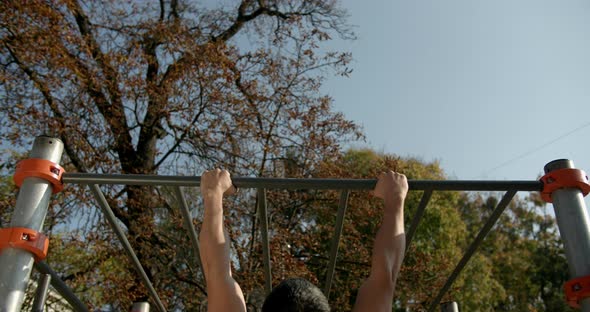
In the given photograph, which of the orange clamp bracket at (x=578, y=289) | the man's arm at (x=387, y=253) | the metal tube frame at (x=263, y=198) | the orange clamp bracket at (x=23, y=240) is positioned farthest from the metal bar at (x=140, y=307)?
the orange clamp bracket at (x=578, y=289)

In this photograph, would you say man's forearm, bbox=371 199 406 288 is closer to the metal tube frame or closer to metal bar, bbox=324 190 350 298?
the metal tube frame

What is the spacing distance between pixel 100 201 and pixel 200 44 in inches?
268

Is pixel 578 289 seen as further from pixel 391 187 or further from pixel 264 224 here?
pixel 264 224

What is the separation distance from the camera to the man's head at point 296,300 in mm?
1452

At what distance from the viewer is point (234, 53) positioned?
27.9ft

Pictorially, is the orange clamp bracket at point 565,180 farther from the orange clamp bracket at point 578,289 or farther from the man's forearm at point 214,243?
the man's forearm at point 214,243

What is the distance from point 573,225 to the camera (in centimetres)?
188

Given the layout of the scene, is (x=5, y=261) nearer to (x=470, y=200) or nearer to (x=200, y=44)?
(x=200, y=44)

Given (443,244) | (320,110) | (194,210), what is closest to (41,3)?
(194,210)

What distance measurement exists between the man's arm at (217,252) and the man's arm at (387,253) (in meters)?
→ 0.42

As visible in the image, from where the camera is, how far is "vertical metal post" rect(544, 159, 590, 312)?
1822 mm

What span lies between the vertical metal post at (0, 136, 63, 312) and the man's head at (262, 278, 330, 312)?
0.97 m

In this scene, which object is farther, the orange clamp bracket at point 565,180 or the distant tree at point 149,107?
the distant tree at point 149,107

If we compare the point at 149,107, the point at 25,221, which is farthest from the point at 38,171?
the point at 149,107
